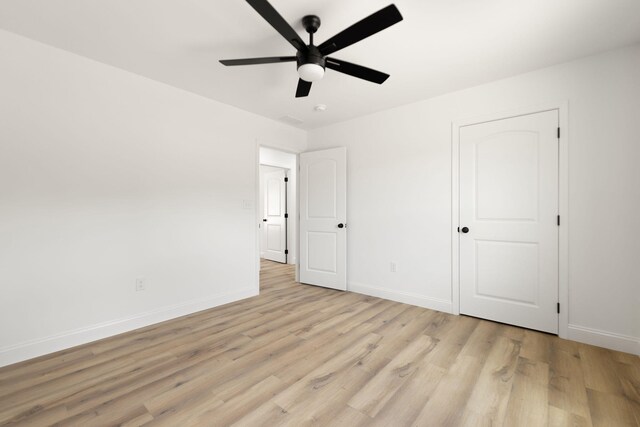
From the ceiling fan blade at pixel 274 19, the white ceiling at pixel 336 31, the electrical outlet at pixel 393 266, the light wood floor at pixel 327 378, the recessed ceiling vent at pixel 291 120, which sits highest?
the white ceiling at pixel 336 31

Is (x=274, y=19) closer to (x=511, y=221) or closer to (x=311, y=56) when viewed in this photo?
(x=311, y=56)

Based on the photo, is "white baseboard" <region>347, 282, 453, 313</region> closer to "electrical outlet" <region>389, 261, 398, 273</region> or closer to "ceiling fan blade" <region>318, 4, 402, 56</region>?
"electrical outlet" <region>389, 261, 398, 273</region>

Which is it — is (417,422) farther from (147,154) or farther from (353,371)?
(147,154)

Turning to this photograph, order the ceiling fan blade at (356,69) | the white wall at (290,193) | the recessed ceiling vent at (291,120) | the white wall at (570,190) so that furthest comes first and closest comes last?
the white wall at (290,193)
the recessed ceiling vent at (291,120)
the white wall at (570,190)
the ceiling fan blade at (356,69)

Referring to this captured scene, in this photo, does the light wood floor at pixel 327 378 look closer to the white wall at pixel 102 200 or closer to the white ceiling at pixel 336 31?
the white wall at pixel 102 200

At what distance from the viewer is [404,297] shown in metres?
3.56

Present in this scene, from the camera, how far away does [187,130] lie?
322 centimetres

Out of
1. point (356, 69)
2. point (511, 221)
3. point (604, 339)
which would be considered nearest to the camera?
point (356, 69)

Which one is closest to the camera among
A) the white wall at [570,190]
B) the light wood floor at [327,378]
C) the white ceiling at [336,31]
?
the light wood floor at [327,378]

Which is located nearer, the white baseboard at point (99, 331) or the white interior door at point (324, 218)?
the white baseboard at point (99, 331)

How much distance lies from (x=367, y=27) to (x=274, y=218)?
215 inches

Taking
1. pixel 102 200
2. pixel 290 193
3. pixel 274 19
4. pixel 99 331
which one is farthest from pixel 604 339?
pixel 290 193

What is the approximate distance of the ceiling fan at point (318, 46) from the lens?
60.9 inches

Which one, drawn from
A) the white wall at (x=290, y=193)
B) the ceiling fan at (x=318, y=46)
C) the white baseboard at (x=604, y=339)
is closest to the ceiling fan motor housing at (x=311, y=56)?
the ceiling fan at (x=318, y=46)
